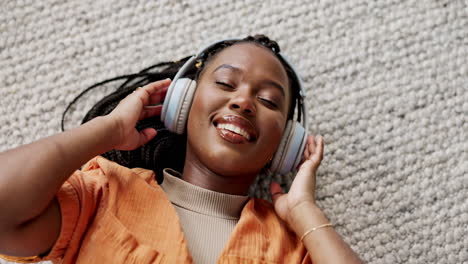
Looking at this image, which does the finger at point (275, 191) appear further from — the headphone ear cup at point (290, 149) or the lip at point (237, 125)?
the lip at point (237, 125)

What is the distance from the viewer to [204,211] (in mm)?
1025

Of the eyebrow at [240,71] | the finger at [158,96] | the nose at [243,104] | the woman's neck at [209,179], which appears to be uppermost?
the eyebrow at [240,71]

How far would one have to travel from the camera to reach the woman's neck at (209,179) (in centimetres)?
105

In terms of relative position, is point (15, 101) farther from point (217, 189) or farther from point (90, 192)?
point (217, 189)

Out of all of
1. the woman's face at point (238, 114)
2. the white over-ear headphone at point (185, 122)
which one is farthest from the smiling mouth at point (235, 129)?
the white over-ear headphone at point (185, 122)

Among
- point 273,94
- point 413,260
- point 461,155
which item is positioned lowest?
point 413,260

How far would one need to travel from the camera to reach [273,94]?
3.38 feet

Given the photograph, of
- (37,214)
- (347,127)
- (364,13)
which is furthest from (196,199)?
(364,13)

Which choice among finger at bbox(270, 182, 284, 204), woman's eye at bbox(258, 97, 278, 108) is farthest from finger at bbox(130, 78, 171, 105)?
finger at bbox(270, 182, 284, 204)

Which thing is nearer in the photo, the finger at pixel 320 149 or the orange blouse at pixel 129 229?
the orange blouse at pixel 129 229

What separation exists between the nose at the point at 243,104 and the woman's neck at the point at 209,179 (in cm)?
15

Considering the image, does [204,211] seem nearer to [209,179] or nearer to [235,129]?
[209,179]

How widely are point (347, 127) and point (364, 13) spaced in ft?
1.06

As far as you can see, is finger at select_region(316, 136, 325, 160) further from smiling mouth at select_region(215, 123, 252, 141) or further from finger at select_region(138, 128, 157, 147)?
finger at select_region(138, 128, 157, 147)
